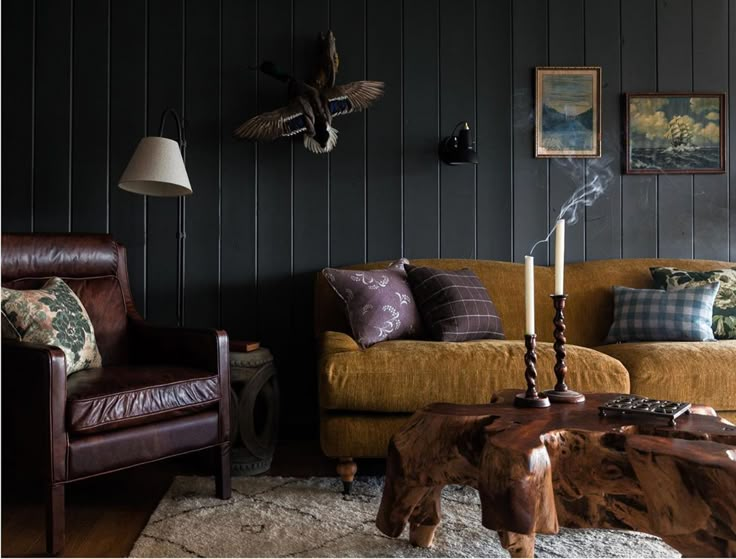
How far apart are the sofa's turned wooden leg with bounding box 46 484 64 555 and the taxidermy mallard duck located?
184 centimetres

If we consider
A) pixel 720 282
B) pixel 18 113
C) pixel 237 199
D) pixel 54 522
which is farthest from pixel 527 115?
pixel 54 522

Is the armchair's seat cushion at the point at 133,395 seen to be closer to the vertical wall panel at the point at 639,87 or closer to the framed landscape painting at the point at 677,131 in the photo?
the vertical wall panel at the point at 639,87

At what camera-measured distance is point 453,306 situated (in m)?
2.66

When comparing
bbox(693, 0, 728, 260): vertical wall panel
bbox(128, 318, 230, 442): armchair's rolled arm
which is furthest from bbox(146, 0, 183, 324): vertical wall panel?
bbox(693, 0, 728, 260): vertical wall panel

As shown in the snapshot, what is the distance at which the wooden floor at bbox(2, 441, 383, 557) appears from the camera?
1865mm

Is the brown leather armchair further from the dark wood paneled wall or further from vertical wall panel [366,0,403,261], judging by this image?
vertical wall panel [366,0,403,261]

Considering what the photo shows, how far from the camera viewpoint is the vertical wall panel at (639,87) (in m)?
3.29

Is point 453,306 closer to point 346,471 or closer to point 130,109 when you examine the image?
point 346,471

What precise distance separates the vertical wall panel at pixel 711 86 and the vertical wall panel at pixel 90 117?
291 centimetres

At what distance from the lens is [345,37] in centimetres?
325

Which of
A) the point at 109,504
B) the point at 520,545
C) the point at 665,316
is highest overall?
the point at 665,316

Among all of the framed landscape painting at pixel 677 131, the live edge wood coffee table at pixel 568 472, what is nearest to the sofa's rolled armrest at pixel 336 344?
the live edge wood coffee table at pixel 568 472

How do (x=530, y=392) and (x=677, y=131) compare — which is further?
(x=677, y=131)

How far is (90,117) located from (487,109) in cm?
194
